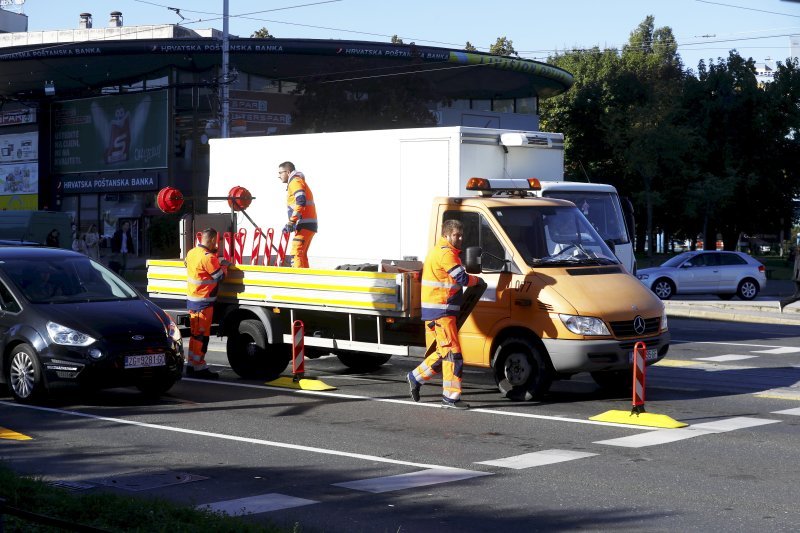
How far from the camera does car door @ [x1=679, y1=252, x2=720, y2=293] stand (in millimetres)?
32469

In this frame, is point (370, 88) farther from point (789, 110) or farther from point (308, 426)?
point (308, 426)

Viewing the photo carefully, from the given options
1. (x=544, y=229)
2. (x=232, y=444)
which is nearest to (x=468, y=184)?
(x=544, y=229)

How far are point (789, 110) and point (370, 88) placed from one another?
25.6 meters

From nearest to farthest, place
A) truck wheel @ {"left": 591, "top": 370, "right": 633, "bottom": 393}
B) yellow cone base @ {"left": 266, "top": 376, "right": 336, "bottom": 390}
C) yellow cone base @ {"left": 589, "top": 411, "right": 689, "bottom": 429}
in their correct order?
yellow cone base @ {"left": 589, "top": 411, "right": 689, "bottom": 429}, truck wheel @ {"left": 591, "top": 370, "right": 633, "bottom": 393}, yellow cone base @ {"left": 266, "top": 376, "right": 336, "bottom": 390}

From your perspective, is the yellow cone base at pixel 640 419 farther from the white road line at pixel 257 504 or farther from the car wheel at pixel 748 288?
the car wheel at pixel 748 288

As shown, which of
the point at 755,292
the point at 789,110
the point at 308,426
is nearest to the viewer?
the point at 308,426

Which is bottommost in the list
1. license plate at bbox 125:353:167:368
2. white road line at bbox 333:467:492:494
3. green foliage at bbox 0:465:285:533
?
white road line at bbox 333:467:492:494

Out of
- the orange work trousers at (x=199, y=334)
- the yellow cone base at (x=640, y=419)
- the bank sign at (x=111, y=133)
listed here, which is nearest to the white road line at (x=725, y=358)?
the yellow cone base at (x=640, y=419)

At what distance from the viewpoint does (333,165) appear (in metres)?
15.0

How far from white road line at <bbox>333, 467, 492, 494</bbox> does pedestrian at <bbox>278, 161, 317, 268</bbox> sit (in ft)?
19.3

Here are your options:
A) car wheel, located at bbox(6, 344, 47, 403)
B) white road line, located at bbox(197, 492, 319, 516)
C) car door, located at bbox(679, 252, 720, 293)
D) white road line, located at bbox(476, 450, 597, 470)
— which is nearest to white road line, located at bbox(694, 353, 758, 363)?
white road line, located at bbox(476, 450, 597, 470)

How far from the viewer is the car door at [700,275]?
3247cm

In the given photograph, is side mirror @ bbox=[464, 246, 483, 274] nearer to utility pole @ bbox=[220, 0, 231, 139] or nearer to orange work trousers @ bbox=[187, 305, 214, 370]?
orange work trousers @ bbox=[187, 305, 214, 370]

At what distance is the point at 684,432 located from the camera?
34.9 ft
